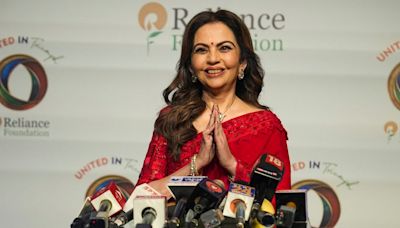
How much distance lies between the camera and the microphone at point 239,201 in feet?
6.17

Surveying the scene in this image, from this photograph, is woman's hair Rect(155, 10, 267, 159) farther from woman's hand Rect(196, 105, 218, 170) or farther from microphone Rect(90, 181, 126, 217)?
microphone Rect(90, 181, 126, 217)

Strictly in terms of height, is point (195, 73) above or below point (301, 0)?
below

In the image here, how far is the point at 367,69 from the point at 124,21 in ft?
5.24

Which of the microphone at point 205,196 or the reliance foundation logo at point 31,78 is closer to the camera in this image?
the microphone at point 205,196

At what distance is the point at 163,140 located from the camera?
2.95 metres

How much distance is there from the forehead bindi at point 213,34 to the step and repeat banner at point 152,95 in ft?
5.48

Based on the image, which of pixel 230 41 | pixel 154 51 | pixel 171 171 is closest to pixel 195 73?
pixel 230 41

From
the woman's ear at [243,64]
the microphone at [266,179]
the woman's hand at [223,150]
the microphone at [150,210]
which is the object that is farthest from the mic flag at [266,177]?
the woman's ear at [243,64]

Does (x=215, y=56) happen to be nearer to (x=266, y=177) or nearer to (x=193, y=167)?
(x=193, y=167)

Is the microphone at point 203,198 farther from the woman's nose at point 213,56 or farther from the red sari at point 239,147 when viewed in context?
the woman's nose at point 213,56

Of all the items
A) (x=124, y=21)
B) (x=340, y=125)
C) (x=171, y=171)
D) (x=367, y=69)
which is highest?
(x=124, y=21)

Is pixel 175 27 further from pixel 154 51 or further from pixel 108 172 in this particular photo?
pixel 108 172

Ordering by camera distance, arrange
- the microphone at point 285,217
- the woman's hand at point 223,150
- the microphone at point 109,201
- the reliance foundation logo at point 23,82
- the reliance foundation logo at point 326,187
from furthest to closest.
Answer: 1. the reliance foundation logo at point 23,82
2. the reliance foundation logo at point 326,187
3. the woman's hand at point 223,150
4. the microphone at point 109,201
5. the microphone at point 285,217

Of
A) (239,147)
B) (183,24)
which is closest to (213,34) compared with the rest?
(239,147)
